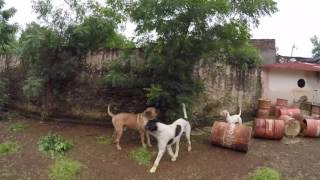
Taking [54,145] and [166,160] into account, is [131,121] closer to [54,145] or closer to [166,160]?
[166,160]

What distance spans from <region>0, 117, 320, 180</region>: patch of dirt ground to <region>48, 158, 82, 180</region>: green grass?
0.36 feet

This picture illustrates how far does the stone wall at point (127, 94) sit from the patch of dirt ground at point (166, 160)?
3.15 ft

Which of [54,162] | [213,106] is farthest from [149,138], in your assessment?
[213,106]

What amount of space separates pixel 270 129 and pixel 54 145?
4.95 metres

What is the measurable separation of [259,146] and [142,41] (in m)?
3.59

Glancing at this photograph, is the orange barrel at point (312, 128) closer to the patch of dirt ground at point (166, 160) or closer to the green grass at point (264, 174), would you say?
the patch of dirt ground at point (166, 160)

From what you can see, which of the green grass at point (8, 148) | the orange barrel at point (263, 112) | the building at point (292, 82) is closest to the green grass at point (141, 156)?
the green grass at point (8, 148)

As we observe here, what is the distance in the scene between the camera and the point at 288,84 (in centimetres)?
1335

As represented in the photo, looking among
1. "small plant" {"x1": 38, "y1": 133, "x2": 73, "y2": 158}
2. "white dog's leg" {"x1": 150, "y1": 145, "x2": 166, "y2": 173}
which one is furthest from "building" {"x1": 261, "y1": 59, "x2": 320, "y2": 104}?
"small plant" {"x1": 38, "y1": 133, "x2": 73, "y2": 158}

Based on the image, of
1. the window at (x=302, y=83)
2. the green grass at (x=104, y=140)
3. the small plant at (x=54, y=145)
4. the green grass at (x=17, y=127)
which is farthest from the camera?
the window at (x=302, y=83)

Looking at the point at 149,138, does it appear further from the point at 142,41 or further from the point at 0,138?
the point at 0,138

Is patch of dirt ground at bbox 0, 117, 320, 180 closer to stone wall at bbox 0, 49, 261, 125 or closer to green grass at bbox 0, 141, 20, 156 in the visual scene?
green grass at bbox 0, 141, 20, 156

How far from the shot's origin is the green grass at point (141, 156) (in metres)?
7.83

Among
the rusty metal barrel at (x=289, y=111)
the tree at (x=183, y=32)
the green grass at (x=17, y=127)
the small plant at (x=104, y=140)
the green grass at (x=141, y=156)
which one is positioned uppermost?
the tree at (x=183, y=32)
